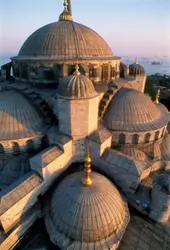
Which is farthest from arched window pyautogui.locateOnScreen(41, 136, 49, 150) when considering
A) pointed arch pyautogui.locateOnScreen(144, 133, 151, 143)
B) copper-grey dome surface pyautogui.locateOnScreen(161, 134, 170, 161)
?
copper-grey dome surface pyautogui.locateOnScreen(161, 134, 170, 161)

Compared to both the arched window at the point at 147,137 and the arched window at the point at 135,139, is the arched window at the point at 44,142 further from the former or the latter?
the arched window at the point at 147,137

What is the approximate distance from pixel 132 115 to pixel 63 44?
921 cm

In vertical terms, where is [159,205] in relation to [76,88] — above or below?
below

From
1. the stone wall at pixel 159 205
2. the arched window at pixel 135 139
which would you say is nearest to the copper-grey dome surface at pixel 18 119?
the arched window at pixel 135 139

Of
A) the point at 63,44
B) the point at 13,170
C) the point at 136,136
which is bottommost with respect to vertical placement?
the point at 13,170

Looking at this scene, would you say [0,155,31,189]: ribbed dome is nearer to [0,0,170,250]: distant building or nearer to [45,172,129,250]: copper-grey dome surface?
[0,0,170,250]: distant building

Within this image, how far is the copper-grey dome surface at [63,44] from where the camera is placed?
50.8ft

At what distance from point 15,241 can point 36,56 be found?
14.4 meters

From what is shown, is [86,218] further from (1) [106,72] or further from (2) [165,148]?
(1) [106,72]

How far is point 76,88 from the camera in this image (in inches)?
411

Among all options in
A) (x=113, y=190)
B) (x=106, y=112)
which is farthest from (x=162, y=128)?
(x=113, y=190)

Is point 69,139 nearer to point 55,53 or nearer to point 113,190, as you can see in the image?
point 113,190

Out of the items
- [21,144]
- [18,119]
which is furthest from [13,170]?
[18,119]

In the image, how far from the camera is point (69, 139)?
11.8 metres
